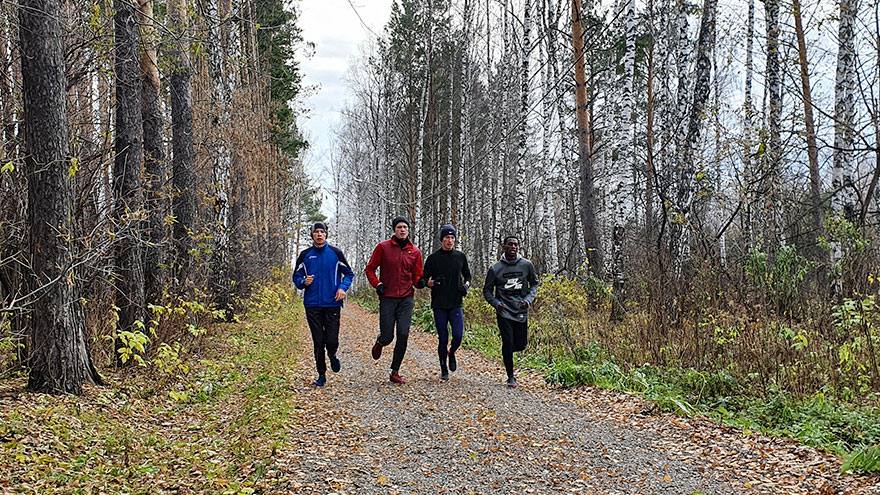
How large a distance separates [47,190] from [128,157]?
216cm

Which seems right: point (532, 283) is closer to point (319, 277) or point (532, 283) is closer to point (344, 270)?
point (344, 270)

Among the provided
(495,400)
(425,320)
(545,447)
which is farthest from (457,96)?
(545,447)

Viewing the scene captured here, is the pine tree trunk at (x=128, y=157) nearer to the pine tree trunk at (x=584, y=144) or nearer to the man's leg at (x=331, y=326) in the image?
the man's leg at (x=331, y=326)

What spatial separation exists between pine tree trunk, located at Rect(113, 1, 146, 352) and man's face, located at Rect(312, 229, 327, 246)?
2.04m

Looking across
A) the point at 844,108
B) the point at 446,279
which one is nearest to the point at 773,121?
the point at 844,108

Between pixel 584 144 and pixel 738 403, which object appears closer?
pixel 738 403

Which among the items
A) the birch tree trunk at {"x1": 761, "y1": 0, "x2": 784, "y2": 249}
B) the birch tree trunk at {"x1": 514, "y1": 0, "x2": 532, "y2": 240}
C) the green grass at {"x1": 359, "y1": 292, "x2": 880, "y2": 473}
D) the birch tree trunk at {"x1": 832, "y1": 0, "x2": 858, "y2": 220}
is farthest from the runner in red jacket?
the birch tree trunk at {"x1": 514, "y1": 0, "x2": 532, "y2": 240}

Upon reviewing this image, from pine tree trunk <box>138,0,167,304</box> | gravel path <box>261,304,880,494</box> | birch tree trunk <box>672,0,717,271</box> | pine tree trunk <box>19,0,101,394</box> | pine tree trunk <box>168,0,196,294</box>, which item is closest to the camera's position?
gravel path <box>261,304,880,494</box>

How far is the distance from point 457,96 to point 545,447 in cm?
2626

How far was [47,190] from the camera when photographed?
636 centimetres

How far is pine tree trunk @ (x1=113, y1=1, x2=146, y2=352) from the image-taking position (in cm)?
827

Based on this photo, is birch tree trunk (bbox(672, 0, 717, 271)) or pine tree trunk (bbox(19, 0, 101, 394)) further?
birch tree trunk (bbox(672, 0, 717, 271))

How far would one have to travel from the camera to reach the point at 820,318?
856cm

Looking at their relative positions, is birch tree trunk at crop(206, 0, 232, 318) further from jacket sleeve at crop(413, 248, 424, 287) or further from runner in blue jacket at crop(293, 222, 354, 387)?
jacket sleeve at crop(413, 248, 424, 287)
